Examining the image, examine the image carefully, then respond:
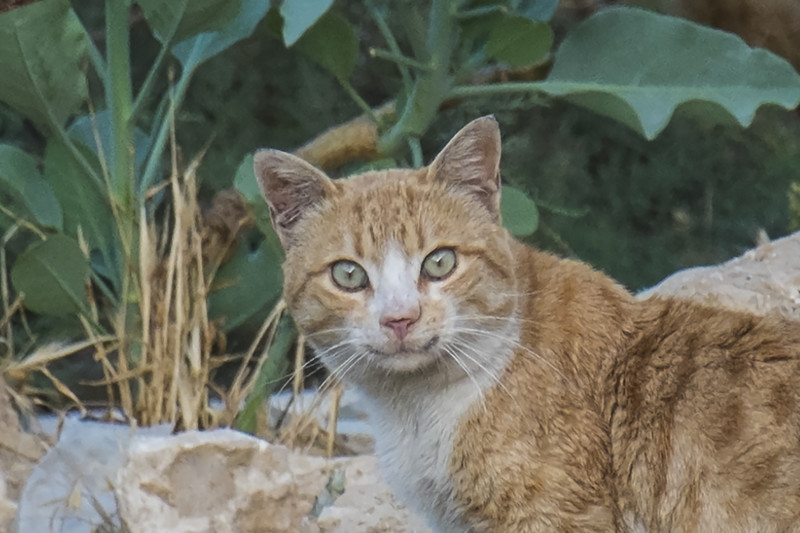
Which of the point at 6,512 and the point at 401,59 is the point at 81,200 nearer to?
the point at 6,512

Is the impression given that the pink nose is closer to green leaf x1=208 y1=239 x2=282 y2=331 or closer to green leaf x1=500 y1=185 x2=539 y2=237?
green leaf x1=500 y1=185 x2=539 y2=237

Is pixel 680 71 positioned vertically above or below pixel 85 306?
above

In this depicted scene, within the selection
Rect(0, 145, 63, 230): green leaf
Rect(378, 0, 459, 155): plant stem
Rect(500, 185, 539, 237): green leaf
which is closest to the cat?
Rect(500, 185, 539, 237): green leaf

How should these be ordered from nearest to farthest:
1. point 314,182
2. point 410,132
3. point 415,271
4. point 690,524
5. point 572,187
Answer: point 690,524 < point 415,271 < point 314,182 < point 410,132 < point 572,187

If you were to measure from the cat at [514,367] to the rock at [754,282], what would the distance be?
0.75 metres

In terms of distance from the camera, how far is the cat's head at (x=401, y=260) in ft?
5.81

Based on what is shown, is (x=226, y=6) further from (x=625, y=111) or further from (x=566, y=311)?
(x=566, y=311)

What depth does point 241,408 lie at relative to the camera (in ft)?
9.14

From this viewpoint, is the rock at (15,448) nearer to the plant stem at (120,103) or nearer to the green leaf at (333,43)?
the plant stem at (120,103)

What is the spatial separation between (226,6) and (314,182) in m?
0.73

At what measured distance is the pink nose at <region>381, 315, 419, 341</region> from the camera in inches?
67.7

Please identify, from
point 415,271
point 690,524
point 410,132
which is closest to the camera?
point 690,524

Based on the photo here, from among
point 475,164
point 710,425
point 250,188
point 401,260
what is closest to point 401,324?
point 401,260

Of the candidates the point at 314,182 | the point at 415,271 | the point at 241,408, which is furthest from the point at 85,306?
the point at 415,271
